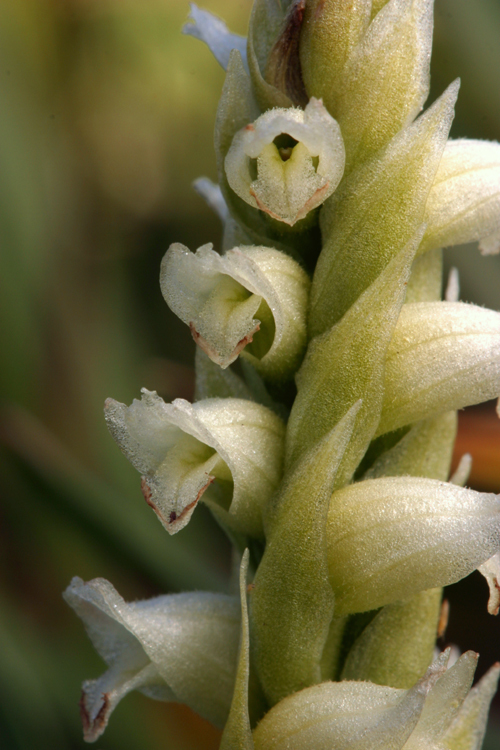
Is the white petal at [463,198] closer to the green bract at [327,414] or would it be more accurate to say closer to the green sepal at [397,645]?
the green bract at [327,414]

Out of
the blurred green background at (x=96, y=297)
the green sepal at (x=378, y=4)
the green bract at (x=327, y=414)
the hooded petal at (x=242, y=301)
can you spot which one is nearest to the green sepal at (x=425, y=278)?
the green bract at (x=327, y=414)

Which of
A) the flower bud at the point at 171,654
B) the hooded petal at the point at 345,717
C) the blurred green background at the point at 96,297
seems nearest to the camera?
the hooded petal at the point at 345,717

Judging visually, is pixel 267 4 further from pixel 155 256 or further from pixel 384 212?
pixel 155 256

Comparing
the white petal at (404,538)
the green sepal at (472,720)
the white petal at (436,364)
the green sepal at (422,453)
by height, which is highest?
the white petal at (436,364)

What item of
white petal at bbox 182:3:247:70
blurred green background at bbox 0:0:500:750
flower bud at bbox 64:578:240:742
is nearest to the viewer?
flower bud at bbox 64:578:240:742

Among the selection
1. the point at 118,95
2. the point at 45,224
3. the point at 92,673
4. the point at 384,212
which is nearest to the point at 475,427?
the point at 92,673

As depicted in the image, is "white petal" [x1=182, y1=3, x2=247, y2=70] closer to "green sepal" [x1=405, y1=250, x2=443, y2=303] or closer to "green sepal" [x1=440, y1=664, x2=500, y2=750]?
"green sepal" [x1=405, y1=250, x2=443, y2=303]

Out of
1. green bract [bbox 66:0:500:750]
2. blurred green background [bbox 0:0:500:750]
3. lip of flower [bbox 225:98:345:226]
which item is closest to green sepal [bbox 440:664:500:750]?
green bract [bbox 66:0:500:750]
